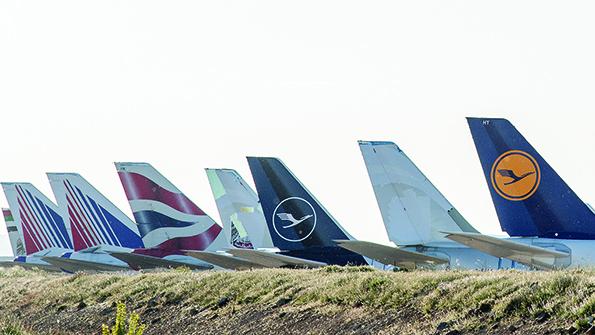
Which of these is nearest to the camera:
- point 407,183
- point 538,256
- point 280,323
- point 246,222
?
point 280,323

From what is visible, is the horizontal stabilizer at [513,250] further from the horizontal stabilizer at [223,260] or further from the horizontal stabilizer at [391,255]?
the horizontal stabilizer at [223,260]

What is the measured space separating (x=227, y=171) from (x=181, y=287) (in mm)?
17766

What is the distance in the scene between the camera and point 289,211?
37.5 meters

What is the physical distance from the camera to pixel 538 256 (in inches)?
1131

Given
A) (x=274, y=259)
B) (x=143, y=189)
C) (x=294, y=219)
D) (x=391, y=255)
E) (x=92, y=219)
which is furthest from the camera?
(x=92, y=219)

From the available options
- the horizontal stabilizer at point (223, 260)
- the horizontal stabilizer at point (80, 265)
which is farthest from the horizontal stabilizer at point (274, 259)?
the horizontal stabilizer at point (80, 265)

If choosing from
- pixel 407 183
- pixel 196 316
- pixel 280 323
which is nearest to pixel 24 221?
pixel 407 183

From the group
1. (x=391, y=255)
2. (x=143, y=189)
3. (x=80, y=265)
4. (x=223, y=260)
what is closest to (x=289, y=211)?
(x=223, y=260)

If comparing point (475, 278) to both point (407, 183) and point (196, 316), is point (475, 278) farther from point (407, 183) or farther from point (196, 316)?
point (407, 183)

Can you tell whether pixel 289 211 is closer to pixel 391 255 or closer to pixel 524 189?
pixel 391 255

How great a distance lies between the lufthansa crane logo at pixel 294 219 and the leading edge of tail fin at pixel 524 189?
7620mm

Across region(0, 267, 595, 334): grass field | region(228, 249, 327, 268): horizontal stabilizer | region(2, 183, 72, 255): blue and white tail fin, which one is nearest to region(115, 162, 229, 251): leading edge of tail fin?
region(228, 249, 327, 268): horizontal stabilizer

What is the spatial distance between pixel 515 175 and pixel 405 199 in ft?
11.5

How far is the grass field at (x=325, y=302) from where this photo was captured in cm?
1795
